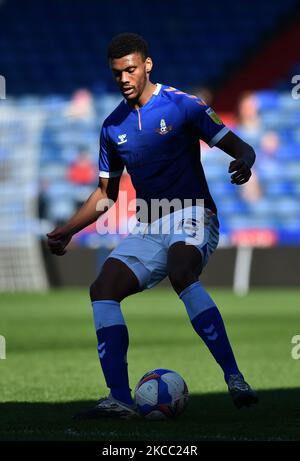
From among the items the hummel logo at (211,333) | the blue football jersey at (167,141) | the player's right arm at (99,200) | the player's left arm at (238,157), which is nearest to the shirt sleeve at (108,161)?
the player's right arm at (99,200)

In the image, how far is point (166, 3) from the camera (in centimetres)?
2347

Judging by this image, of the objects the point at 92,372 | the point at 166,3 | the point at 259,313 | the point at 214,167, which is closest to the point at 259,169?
the point at 214,167

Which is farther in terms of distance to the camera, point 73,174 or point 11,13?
point 11,13

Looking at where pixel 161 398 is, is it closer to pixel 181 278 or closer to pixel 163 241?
pixel 181 278

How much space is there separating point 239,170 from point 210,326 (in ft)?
2.42

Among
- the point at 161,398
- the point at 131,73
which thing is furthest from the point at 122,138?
the point at 161,398

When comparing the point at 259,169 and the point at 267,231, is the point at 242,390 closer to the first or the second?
the point at 267,231

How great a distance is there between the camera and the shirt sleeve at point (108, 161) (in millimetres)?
5703

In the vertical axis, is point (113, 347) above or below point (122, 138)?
below

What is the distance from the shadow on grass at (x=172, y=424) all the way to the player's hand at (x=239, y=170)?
3.64 feet

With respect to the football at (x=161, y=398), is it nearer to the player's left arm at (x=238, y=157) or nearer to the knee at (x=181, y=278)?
the knee at (x=181, y=278)

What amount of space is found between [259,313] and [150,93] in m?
7.68

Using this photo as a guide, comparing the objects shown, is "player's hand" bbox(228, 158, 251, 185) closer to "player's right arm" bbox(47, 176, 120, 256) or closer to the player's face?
the player's face

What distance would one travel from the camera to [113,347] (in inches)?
208
